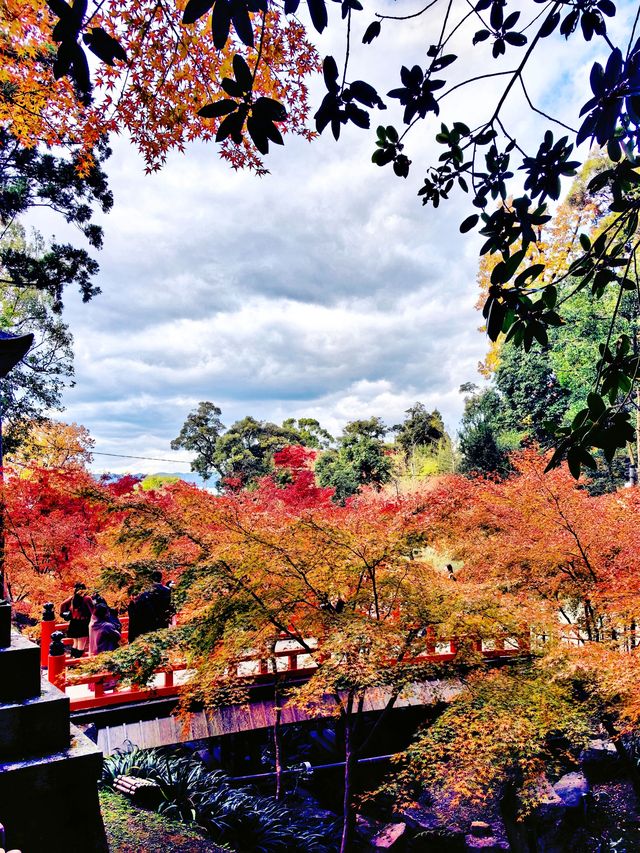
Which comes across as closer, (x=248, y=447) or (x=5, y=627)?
(x=5, y=627)

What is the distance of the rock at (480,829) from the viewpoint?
646 cm

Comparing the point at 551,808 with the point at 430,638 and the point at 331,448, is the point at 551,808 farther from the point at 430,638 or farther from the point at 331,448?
the point at 331,448

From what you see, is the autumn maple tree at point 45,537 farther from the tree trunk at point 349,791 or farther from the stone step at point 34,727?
the stone step at point 34,727

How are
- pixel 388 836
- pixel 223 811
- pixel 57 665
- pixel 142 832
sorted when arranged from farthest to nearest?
1. pixel 57 665
2. pixel 388 836
3. pixel 223 811
4. pixel 142 832

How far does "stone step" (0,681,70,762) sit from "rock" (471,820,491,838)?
5.65 metres

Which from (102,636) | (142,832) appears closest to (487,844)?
(142,832)

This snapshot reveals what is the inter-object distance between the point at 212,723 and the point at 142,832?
285 centimetres

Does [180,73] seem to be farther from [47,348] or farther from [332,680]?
[47,348]

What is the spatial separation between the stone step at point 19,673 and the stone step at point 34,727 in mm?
66

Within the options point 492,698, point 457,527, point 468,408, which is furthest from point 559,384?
point 492,698

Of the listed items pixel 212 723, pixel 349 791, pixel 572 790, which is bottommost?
pixel 572 790

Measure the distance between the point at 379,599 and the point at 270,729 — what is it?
3.43 m

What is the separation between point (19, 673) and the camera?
10.7 ft

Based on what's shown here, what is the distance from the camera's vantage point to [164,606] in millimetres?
7715
